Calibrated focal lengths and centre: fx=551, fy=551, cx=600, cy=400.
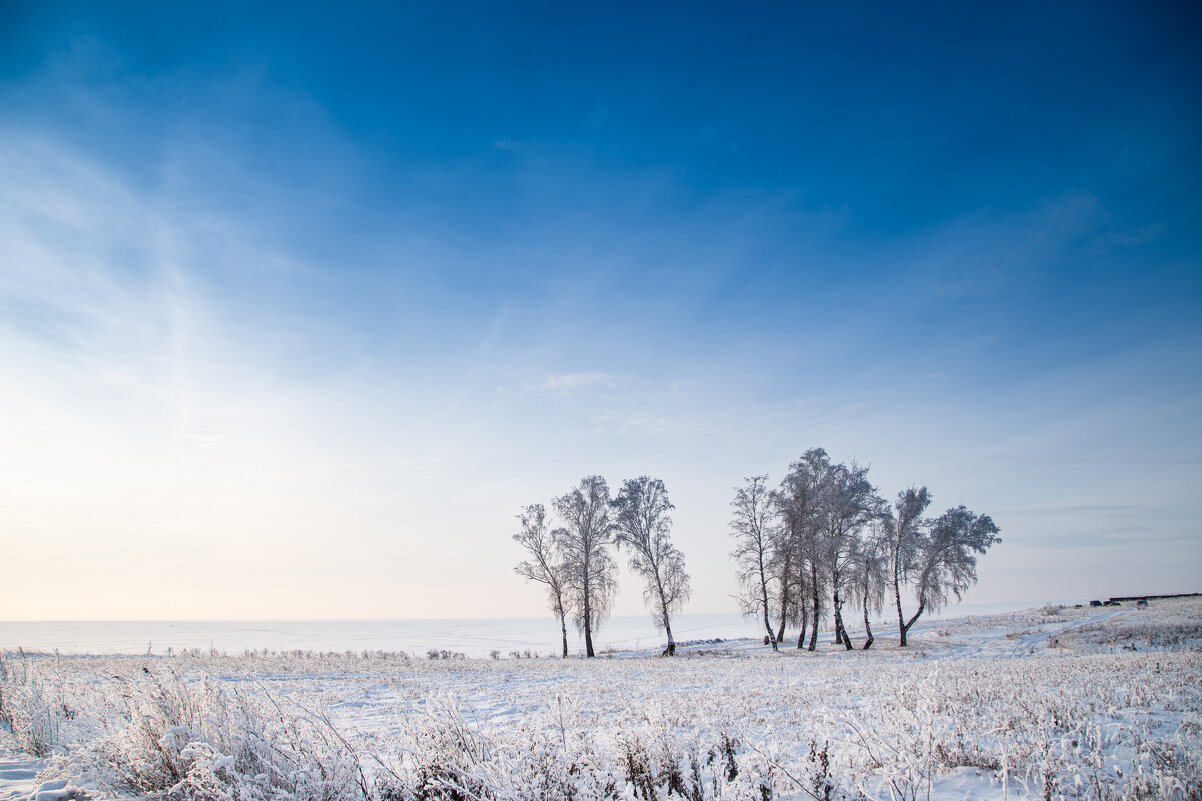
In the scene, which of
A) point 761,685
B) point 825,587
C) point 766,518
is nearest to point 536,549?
point 766,518

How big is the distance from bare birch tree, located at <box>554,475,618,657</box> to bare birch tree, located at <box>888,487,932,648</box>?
15061 millimetres

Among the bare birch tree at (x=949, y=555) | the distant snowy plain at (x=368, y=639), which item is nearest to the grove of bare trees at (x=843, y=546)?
the bare birch tree at (x=949, y=555)

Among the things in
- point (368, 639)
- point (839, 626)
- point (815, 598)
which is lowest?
point (368, 639)

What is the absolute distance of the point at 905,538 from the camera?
1150 inches

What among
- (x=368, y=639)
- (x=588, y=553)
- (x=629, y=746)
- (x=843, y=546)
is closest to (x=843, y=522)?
(x=843, y=546)

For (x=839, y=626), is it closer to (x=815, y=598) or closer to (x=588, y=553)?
(x=815, y=598)

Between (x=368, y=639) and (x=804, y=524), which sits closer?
(x=804, y=524)

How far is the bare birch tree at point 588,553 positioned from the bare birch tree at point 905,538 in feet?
49.4

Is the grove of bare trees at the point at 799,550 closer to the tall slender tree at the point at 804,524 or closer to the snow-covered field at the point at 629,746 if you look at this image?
the tall slender tree at the point at 804,524

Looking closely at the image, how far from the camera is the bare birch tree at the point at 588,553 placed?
31.8m

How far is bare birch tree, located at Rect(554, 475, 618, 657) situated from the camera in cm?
3181

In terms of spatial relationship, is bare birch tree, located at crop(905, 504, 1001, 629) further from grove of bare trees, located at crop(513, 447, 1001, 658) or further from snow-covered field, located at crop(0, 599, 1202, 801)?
snow-covered field, located at crop(0, 599, 1202, 801)

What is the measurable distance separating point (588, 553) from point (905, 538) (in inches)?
678

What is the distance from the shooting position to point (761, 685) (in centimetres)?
1283
